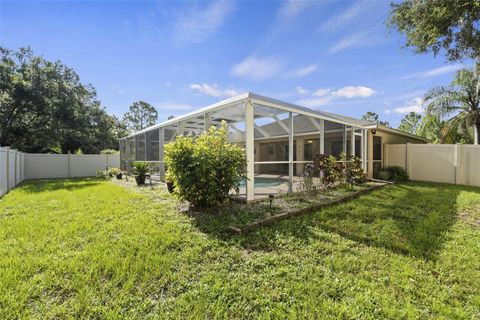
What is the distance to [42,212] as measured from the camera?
228 inches

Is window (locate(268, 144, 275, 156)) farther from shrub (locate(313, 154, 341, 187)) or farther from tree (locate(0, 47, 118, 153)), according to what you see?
tree (locate(0, 47, 118, 153))

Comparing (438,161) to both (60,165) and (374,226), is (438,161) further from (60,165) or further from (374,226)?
(60,165)

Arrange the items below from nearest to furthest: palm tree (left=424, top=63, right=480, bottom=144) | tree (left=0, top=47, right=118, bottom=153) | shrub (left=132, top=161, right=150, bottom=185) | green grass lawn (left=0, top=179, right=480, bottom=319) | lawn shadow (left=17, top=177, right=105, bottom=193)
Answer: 1. green grass lawn (left=0, top=179, right=480, bottom=319)
2. lawn shadow (left=17, top=177, right=105, bottom=193)
3. shrub (left=132, top=161, right=150, bottom=185)
4. palm tree (left=424, top=63, right=480, bottom=144)
5. tree (left=0, top=47, right=118, bottom=153)

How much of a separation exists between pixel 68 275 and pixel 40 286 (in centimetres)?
28

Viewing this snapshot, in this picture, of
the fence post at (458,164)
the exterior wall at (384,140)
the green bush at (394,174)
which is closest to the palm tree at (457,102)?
the exterior wall at (384,140)

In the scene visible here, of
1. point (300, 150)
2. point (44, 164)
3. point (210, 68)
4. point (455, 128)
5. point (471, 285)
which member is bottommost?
point (471, 285)

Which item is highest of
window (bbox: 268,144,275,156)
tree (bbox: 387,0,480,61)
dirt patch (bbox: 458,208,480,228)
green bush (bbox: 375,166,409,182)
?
tree (bbox: 387,0,480,61)

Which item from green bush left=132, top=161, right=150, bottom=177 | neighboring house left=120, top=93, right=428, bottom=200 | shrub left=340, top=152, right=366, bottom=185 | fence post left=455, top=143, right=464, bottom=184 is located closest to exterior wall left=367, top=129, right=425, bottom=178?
neighboring house left=120, top=93, right=428, bottom=200

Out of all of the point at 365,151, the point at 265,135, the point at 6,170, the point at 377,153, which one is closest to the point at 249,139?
the point at 365,151

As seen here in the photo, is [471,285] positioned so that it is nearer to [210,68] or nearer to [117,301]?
[117,301]

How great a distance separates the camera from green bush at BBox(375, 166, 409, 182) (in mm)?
11406

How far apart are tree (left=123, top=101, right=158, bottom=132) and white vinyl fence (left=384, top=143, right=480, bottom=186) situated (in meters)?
38.9

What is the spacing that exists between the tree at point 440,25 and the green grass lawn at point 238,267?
4653 millimetres

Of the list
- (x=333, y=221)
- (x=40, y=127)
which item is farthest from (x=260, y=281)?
(x=40, y=127)
